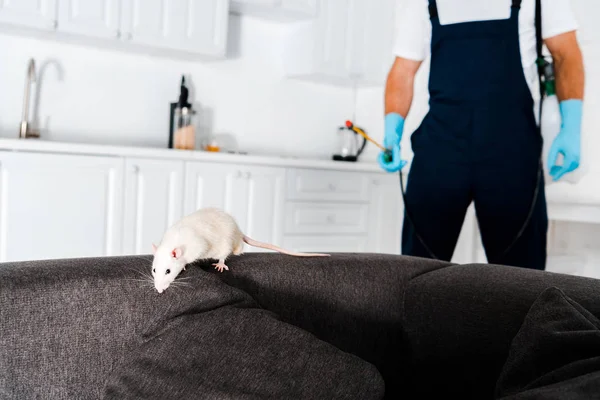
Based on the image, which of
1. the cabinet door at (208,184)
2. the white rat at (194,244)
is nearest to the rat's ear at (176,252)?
the white rat at (194,244)

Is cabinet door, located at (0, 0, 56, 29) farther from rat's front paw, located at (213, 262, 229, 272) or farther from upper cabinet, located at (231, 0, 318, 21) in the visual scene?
rat's front paw, located at (213, 262, 229, 272)

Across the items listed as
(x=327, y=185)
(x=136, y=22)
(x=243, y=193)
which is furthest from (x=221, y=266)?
(x=327, y=185)

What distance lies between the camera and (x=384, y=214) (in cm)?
431

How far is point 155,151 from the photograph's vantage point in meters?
3.37

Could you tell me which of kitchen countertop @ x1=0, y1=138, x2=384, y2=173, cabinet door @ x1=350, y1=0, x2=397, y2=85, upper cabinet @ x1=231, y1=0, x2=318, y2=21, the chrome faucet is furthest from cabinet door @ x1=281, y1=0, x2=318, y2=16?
the chrome faucet

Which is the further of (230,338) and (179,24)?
(179,24)

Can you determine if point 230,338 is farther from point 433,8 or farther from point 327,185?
point 327,185

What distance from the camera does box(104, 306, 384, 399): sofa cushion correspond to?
0.95 m

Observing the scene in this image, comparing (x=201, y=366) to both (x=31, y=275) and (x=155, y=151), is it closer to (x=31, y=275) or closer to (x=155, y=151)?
(x=31, y=275)

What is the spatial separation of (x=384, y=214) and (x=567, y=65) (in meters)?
2.19

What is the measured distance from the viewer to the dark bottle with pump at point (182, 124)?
3840 mm

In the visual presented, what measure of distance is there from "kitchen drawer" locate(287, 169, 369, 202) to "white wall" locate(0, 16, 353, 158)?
0.61 metres

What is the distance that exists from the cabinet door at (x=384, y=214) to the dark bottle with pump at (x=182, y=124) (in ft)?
3.68

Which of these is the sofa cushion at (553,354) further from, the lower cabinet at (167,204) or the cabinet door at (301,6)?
the cabinet door at (301,6)
